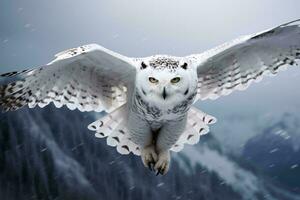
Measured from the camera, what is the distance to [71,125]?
24.2ft

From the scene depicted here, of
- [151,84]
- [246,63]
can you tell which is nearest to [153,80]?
[151,84]

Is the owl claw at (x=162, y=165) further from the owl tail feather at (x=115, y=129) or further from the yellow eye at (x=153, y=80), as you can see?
the yellow eye at (x=153, y=80)

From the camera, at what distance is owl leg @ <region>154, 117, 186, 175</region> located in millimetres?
2977

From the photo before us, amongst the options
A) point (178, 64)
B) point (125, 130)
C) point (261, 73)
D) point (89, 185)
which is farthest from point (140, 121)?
point (89, 185)

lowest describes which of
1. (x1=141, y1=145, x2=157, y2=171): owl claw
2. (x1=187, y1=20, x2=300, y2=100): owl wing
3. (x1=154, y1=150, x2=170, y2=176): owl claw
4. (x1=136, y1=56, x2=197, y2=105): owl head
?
(x1=154, y1=150, x2=170, y2=176): owl claw

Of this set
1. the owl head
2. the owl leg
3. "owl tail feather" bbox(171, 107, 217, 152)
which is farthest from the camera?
"owl tail feather" bbox(171, 107, 217, 152)

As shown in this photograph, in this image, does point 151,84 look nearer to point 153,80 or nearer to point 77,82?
point 153,80

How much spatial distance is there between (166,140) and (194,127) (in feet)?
0.74

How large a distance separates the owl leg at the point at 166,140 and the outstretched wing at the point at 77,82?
33cm

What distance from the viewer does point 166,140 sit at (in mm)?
3117

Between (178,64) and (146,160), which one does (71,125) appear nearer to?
(146,160)

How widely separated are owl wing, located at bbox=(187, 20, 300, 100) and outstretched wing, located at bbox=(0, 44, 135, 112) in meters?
0.50

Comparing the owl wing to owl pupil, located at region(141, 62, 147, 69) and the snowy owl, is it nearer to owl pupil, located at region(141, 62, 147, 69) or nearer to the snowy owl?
the snowy owl

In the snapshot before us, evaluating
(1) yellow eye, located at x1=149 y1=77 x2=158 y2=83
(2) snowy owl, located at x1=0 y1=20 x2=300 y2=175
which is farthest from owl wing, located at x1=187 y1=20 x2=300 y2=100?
(1) yellow eye, located at x1=149 y1=77 x2=158 y2=83
